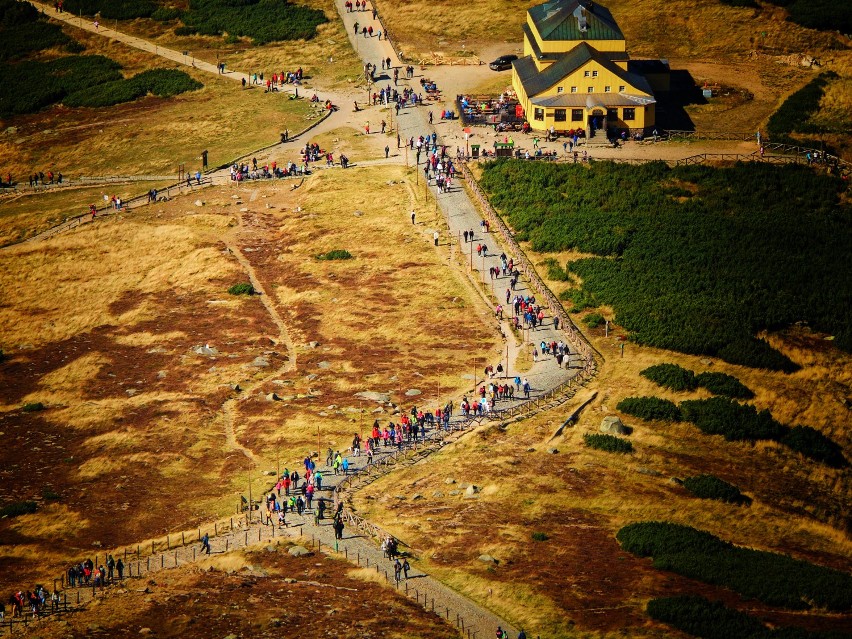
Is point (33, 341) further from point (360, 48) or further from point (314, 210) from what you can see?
point (360, 48)

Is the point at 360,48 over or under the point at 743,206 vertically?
over

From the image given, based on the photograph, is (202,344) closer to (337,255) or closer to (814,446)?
(337,255)

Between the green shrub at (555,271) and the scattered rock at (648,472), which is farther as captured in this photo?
the green shrub at (555,271)

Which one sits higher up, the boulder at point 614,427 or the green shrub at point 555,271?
the green shrub at point 555,271

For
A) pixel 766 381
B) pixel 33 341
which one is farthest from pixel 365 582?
pixel 33 341

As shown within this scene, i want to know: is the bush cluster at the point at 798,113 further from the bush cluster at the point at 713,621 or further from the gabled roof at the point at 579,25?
the bush cluster at the point at 713,621

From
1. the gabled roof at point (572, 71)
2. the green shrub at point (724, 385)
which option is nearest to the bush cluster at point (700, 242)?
the green shrub at point (724, 385)
